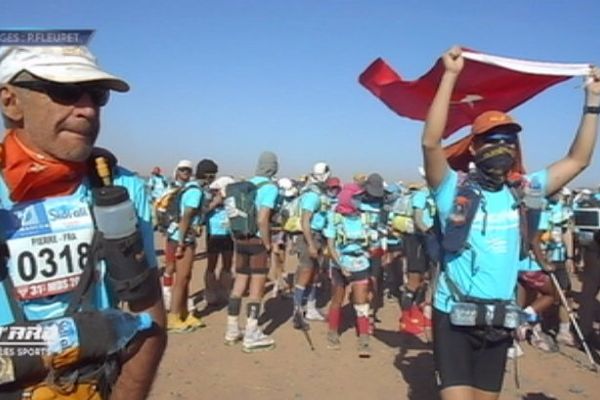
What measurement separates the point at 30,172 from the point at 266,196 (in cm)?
581

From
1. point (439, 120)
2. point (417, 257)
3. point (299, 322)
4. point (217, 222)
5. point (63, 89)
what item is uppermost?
point (63, 89)

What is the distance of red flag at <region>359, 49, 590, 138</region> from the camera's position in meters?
4.50

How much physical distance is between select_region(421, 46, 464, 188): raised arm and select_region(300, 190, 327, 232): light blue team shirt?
5.14 m

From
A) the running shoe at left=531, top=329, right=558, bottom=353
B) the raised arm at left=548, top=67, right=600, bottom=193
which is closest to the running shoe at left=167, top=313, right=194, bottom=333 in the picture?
the running shoe at left=531, top=329, right=558, bottom=353

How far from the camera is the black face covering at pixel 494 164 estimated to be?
3754 millimetres

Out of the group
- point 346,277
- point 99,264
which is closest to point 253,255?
point 346,277

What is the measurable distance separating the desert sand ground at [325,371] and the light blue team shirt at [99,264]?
14.2ft

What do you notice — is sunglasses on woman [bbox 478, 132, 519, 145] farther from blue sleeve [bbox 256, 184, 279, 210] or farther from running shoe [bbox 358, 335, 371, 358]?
running shoe [bbox 358, 335, 371, 358]

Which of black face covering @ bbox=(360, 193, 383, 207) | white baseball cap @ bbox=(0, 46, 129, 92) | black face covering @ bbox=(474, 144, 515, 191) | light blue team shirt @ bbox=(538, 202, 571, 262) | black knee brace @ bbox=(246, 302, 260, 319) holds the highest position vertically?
white baseball cap @ bbox=(0, 46, 129, 92)

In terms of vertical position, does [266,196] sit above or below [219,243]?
above

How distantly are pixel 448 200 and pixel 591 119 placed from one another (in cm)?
117

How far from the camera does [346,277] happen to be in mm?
7887

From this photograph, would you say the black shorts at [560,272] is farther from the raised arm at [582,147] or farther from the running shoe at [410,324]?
the raised arm at [582,147]

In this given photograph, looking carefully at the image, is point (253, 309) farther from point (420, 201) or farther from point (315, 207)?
point (420, 201)
